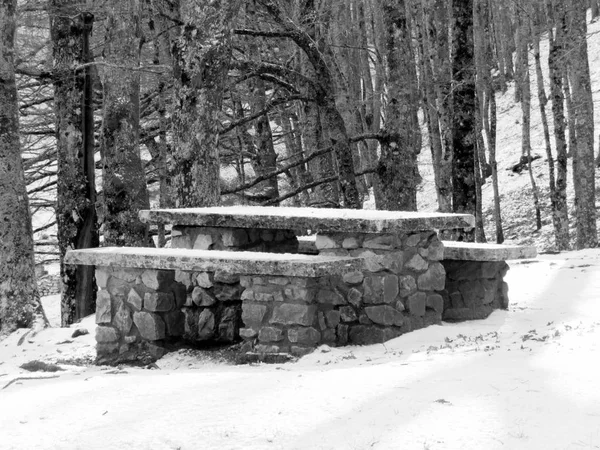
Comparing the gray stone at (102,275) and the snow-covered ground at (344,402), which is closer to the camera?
the snow-covered ground at (344,402)

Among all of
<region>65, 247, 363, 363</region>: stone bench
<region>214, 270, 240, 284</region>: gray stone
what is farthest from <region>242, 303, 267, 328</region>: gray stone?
<region>214, 270, 240, 284</region>: gray stone

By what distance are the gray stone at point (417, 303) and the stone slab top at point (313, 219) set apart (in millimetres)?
646

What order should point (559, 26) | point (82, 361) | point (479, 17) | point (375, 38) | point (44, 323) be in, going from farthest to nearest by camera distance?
point (375, 38)
point (479, 17)
point (559, 26)
point (44, 323)
point (82, 361)

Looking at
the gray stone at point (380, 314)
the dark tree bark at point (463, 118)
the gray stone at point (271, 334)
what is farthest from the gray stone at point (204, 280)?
the dark tree bark at point (463, 118)

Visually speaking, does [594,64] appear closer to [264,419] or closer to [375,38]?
[375,38]

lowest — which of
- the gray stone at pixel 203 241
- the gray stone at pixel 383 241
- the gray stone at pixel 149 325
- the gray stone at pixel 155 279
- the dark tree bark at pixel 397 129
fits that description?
the gray stone at pixel 149 325

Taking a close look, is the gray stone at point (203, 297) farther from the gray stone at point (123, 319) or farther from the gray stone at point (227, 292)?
the gray stone at point (123, 319)

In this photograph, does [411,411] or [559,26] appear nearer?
[411,411]

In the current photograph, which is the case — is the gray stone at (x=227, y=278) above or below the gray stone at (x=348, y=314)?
above

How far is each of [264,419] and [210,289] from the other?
10.9 feet

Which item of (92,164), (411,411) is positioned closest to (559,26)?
(92,164)

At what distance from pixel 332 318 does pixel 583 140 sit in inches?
400

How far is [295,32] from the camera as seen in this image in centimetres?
1045

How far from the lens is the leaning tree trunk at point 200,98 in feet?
30.7
